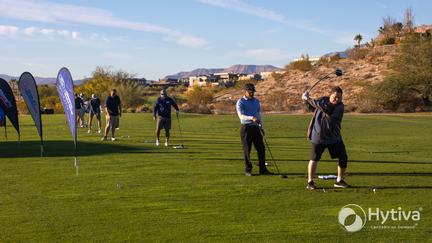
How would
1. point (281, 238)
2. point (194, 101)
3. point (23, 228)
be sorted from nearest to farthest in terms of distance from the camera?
point (281, 238)
point (23, 228)
point (194, 101)

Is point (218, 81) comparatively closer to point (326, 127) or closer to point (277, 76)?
point (277, 76)

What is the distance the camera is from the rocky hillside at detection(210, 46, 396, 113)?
66625 millimetres

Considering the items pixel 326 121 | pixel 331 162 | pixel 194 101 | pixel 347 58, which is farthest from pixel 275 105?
pixel 326 121

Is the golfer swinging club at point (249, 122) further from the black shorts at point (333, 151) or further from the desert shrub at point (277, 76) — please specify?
the desert shrub at point (277, 76)

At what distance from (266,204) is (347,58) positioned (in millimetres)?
84232

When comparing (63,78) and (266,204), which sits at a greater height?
(63,78)

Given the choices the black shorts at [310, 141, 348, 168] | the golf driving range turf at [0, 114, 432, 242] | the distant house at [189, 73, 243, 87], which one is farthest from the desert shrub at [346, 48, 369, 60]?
the black shorts at [310, 141, 348, 168]

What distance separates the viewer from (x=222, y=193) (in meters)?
9.69

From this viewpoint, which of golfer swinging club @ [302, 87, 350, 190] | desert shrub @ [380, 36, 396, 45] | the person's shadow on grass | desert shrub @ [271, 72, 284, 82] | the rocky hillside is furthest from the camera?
desert shrub @ [380, 36, 396, 45]

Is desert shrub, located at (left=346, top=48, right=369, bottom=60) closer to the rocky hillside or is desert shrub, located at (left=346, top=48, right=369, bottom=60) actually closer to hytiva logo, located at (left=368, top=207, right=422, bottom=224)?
the rocky hillside

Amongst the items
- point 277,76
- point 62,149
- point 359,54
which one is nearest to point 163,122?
point 62,149

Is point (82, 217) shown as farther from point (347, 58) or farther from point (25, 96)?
point (347, 58)

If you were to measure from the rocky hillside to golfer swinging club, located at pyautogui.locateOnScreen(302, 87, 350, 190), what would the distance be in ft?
172

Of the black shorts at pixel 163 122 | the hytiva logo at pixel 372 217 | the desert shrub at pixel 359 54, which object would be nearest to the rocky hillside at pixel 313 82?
the desert shrub at pixel 359 54
